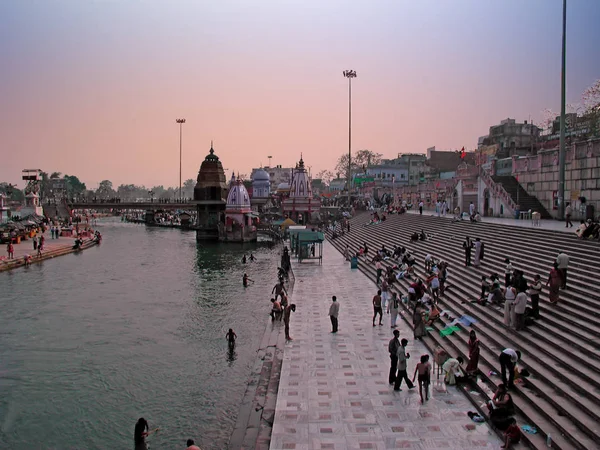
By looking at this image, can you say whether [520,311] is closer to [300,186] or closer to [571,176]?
[571,176]

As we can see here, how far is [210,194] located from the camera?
6769 cm

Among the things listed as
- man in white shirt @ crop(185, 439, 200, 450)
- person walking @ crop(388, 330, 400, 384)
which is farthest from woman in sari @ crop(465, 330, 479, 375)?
man in white shirt @ crop(185, 439, 200, 450)

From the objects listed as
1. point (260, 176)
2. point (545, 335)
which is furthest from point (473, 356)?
point (260, 176)

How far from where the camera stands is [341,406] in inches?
389

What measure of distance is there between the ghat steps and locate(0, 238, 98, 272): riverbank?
26.1 m

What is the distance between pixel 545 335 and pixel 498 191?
64.5 feet

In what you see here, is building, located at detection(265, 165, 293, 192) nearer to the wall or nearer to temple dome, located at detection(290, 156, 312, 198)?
temple dome, located at detection(290, 156, 312, 198)

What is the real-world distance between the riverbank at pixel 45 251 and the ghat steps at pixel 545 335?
26072 mm

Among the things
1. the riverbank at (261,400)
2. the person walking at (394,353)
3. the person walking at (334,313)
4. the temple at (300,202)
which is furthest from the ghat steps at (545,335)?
the temple at (300,202)

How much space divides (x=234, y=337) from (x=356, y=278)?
10227 mm

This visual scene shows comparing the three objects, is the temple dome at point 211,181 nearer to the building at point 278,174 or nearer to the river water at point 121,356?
the river water at point 121,356

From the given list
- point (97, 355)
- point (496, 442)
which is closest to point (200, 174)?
point (97, 355)

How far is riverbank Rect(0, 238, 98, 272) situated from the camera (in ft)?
108

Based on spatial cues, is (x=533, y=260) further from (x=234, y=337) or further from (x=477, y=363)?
(x=234, y=337)
